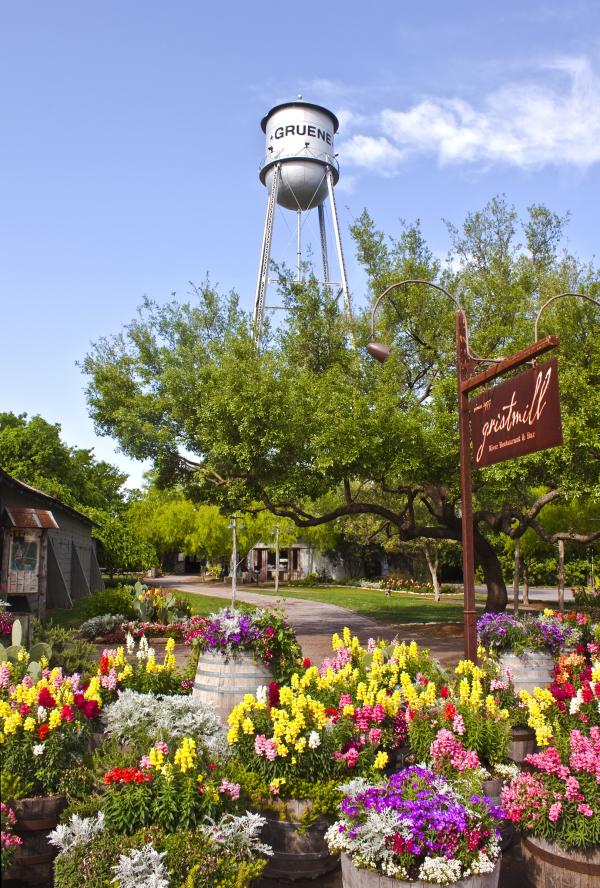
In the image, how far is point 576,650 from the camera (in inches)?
338

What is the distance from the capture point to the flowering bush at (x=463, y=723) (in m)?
5.55

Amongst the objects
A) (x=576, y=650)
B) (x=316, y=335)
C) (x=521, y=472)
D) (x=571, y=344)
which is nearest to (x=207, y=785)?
(x=576, y=650)

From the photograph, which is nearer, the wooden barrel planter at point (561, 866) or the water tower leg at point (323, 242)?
the wooden barrel planter at point (561, 866)

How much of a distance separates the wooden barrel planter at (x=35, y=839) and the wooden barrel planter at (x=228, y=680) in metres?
2.13

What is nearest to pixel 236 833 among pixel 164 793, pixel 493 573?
pixel 164 793

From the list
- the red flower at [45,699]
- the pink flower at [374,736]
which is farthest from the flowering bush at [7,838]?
the pink flower at [374,736]

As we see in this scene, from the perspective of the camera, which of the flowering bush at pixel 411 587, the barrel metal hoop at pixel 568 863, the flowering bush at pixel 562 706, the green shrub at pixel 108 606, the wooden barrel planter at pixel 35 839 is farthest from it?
the flowering bush at pixel 411 587

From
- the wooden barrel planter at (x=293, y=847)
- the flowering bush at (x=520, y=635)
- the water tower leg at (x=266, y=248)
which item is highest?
the water tower leg at (x=266, y=248)

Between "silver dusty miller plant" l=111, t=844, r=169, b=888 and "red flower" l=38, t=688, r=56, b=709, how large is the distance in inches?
63.6

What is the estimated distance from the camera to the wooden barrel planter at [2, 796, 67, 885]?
4.54 m

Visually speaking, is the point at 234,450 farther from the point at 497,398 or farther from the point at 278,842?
the point at 278,842

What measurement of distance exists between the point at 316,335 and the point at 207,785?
52.0 feet

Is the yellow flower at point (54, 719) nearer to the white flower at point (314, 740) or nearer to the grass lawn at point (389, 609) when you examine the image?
Answer: the white flower at point (314, 740)

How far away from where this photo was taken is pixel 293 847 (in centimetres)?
490
